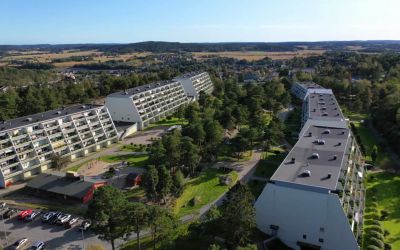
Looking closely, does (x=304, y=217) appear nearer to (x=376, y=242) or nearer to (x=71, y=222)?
(x=376, y=242)

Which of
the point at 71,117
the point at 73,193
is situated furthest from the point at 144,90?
the point at 73,193

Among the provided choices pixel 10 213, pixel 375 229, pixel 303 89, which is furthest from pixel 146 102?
pixel 375 229

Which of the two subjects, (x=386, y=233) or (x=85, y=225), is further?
(x=85, y=225)

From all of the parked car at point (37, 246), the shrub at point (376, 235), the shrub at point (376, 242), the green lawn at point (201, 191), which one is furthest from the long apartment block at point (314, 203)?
the parked car at point (37, 246)

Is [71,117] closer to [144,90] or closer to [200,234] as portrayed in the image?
[144,90]

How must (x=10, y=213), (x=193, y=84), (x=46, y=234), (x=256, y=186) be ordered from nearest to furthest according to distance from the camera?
1. (x=46, y=234)
2. (x=10, y=213)
3. (x=256, y=186)
4. (x=193, y=84)

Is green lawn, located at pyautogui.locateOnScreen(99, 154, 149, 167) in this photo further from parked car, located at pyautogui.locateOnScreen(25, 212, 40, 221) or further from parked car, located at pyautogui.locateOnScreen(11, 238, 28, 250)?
parked car, located at pyautogui.locateOnScreen(11, 238, 28, 250)

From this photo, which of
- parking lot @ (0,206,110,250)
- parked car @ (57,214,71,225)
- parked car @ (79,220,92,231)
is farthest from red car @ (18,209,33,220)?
parked car @ (79,220,92,231)

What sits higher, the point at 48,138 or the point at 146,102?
the point at 146,102
